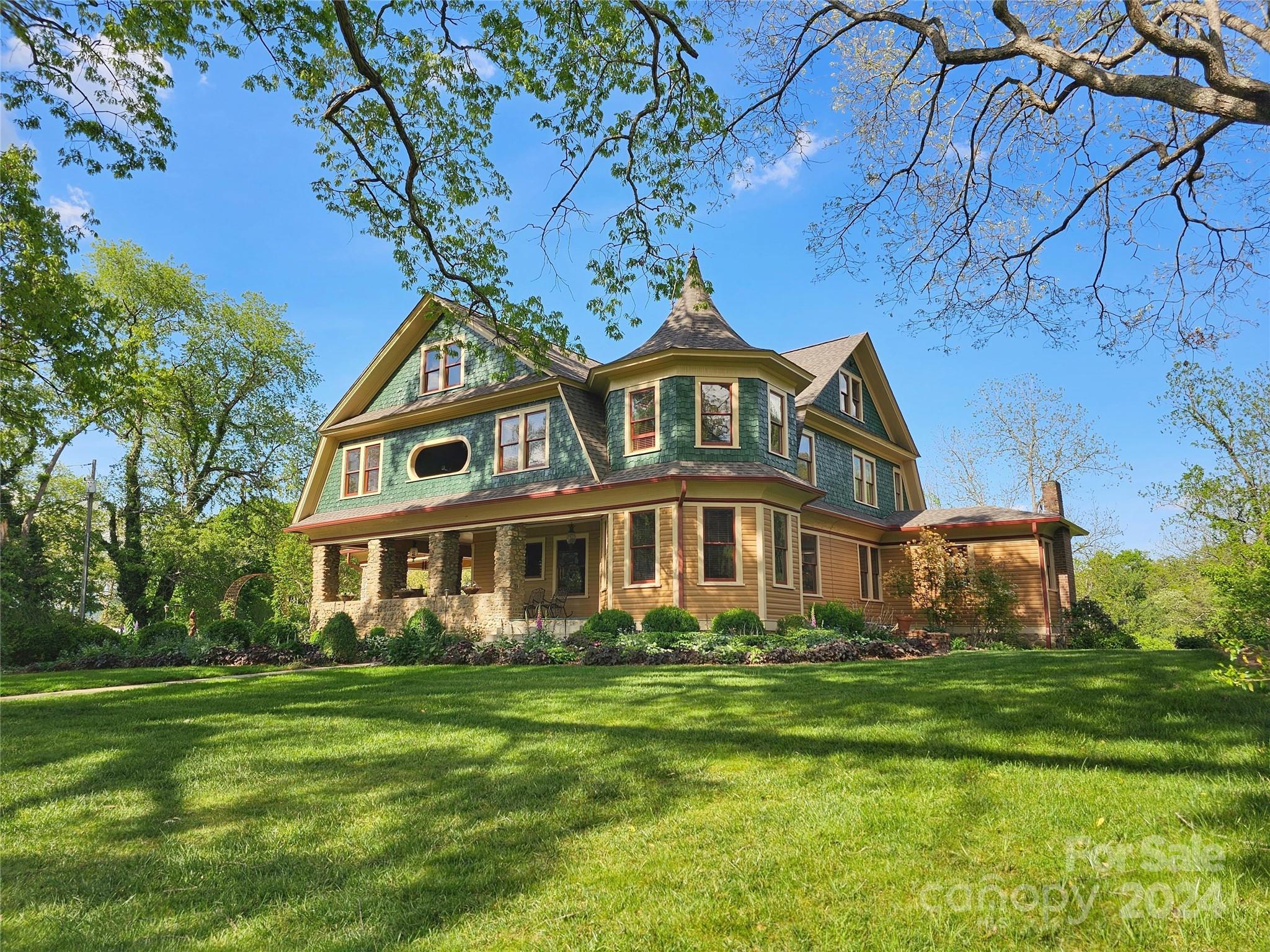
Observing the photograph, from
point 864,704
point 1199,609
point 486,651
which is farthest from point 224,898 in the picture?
point 1199,609

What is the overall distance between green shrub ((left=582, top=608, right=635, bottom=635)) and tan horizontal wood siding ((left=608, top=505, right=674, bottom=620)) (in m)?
0.84

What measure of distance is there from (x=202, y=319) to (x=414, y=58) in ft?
94.8

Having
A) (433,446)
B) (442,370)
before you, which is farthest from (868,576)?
(442,370)

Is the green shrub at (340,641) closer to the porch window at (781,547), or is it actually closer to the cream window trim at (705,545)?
the cream window trim at (705,545)

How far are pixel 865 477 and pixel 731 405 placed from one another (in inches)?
343

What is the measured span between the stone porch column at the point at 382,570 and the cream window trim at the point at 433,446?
209 cm

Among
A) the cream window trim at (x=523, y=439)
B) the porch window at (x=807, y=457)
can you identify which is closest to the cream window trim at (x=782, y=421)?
the porch window at (x=807, y=457)

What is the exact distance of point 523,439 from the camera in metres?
20.7

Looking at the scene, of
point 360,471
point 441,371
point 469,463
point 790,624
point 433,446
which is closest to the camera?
point 790,624

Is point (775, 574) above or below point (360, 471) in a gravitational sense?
below

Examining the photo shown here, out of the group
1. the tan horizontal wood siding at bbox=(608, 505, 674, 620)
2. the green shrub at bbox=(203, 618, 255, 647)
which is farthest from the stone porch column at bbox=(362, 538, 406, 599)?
the tan horizontal wood siding at bbox=(608, 505, 674, 620)

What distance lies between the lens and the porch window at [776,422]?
1900 cm

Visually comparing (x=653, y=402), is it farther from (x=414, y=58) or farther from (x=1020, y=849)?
(x=1020, y=849)

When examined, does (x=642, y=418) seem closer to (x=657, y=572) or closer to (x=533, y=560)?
(x=657, y=572)
